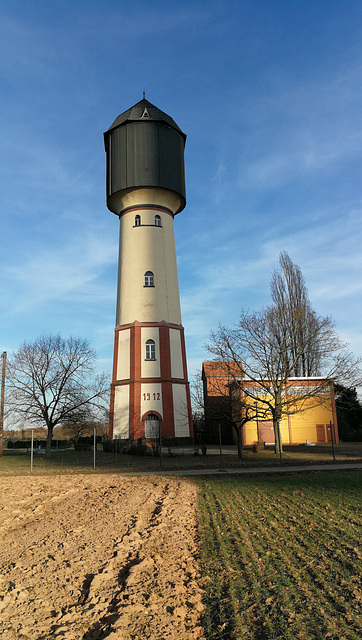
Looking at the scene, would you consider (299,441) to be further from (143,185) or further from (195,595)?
(195,595)

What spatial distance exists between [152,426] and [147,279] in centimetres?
979

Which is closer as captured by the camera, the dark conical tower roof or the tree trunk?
the tree trunk

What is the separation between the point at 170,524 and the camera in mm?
9273

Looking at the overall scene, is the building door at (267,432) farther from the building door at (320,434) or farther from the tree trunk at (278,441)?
the tree trunk at (278,441)

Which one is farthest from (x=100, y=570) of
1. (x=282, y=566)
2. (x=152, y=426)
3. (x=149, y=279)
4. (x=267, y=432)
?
(x=267, y=432)

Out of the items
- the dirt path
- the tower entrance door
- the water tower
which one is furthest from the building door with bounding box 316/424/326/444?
the dirt path

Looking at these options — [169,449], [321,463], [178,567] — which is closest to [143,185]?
[169,449]

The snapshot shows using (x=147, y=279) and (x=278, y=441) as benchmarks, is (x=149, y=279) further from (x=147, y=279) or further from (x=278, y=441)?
(x=278, y=441)

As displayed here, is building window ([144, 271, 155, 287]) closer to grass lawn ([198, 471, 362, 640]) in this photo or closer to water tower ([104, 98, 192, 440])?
water tower ([104, 98, 192, 440])

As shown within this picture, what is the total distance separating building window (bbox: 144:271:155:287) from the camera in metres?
32.6

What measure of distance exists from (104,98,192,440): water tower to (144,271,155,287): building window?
0.22ft

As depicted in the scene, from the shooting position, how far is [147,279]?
3278 cm

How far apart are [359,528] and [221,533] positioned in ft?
7.93

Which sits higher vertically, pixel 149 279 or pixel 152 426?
pixel 149 279
